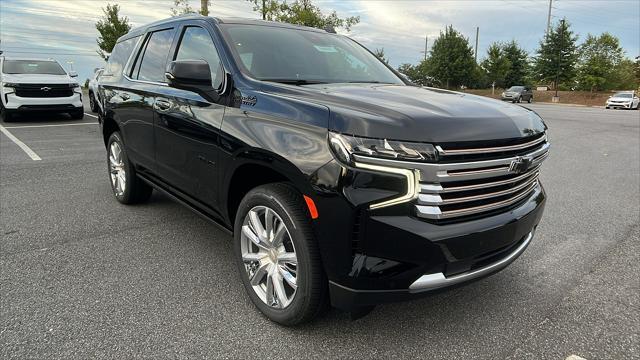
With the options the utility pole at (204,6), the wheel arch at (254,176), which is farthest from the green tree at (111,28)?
the wheel arch at (254,176)

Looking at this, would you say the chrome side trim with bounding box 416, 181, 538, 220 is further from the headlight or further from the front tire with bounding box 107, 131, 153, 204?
the front tire with bounding box 107, 131, 153, 204

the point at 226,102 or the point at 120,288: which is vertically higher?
the point at 226,102

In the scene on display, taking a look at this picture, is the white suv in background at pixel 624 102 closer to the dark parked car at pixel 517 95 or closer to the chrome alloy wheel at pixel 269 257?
the dark parked car at pixel 517 95

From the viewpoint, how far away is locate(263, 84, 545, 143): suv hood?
2.15 metres

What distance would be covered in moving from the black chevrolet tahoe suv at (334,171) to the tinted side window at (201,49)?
0.02 metres

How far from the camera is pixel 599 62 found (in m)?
45.1

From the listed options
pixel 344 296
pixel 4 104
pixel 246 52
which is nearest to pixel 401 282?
pixel 344 296

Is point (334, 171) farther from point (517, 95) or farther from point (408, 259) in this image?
point (517, 95)

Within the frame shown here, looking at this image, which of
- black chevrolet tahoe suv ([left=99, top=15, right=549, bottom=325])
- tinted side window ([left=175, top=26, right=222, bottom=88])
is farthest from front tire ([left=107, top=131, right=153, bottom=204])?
tinted side window ([left=175, top=26, right=222, bottom=88])

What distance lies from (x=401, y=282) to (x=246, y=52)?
77.1 inches

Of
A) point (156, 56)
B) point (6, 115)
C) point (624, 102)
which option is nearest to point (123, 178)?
point (156, 56)

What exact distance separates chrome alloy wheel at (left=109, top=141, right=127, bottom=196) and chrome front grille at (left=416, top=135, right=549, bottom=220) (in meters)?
3.73

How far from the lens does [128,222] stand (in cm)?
446

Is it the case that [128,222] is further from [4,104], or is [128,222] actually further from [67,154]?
[4,104]
